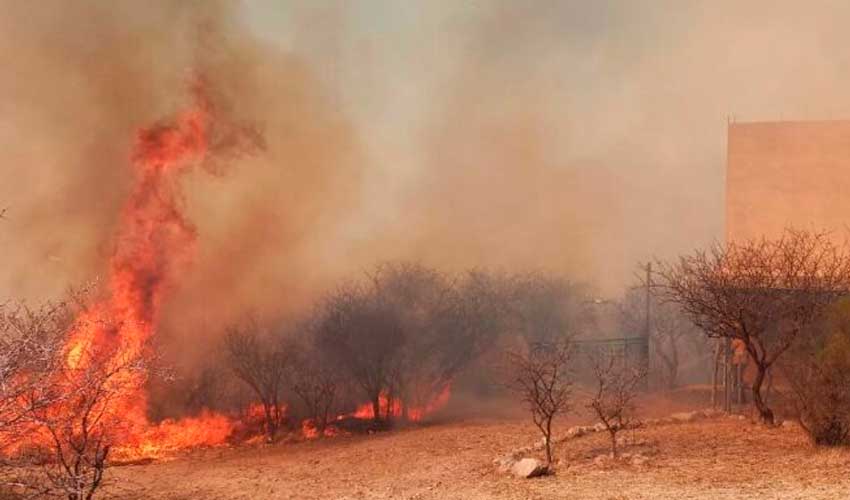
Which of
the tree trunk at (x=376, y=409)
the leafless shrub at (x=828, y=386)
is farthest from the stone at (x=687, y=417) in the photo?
the tree trunk at (x=376, y=409)

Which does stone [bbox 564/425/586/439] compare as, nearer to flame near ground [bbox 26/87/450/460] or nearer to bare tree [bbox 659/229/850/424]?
bare tree [bbox 659/229/850/424]

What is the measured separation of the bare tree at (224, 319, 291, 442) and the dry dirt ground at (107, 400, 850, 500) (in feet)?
8.36

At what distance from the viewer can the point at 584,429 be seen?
1933 cm

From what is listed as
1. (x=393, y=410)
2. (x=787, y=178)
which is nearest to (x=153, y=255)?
(x=393, y=410)

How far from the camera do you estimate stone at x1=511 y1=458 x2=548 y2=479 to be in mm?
14484

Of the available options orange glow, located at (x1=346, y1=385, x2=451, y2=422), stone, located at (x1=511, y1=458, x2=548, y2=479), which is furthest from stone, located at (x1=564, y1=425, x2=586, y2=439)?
orange glow, located at (x1=346, y1=385, x2=451, y2=422)

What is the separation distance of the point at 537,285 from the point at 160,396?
22.1m

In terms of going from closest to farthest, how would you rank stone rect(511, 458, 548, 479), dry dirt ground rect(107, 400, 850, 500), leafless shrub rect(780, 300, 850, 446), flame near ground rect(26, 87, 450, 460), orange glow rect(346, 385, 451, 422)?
1. dry dirt ground rect(107, 400, 850, 500)
2. leafless shrub rect(780, 300, 850, 446)
3. stone rect(511, 458, 548, 479)
4. flame near ground rect(26, 87, 450, 460)
5. orange glow rect(346, 385, 451, 422)

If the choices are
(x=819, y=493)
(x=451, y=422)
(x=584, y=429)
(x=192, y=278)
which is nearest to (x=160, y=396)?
(x=192, y=278)

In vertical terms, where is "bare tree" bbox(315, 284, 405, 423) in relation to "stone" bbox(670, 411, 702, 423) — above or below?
above

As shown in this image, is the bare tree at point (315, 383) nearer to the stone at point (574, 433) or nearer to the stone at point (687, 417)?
the stone at point (574, 433)

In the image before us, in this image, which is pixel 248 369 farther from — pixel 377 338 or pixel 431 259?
pixel 431 259

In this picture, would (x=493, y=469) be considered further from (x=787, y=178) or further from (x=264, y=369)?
(x=787, y=178)

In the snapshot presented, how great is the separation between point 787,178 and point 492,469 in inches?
701
